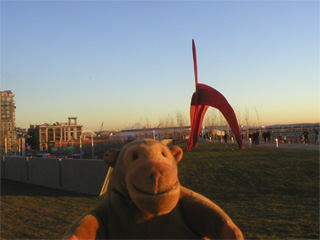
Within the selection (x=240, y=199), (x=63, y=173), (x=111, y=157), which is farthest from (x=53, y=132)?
(x=111, y=157)

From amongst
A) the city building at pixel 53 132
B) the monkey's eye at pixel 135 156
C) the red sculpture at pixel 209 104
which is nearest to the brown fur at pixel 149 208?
the monkey's eye at pixel 135 156

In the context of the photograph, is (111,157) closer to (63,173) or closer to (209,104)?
(63,173)

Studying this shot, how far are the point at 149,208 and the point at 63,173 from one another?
36.8 feet

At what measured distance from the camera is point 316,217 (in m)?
6.77

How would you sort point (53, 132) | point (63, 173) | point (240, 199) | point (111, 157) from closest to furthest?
point (111, 157), point (240, 199), point (63, 173), point (53, 132)

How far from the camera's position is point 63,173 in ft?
40.5

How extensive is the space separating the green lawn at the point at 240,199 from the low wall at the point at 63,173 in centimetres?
46

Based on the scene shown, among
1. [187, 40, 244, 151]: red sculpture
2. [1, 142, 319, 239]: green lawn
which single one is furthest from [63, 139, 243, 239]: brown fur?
[187, 40, 244, 151]: red sculpture

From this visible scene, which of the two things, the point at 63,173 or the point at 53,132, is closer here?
the point at 63,173

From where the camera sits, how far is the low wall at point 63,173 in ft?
36.2

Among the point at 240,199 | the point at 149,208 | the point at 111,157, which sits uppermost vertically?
the point at 111,157

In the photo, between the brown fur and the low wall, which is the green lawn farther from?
the brown fur

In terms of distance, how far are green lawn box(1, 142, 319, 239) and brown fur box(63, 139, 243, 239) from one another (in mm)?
4148

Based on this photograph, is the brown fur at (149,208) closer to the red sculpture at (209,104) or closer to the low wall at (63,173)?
the low wall at (63,173)
